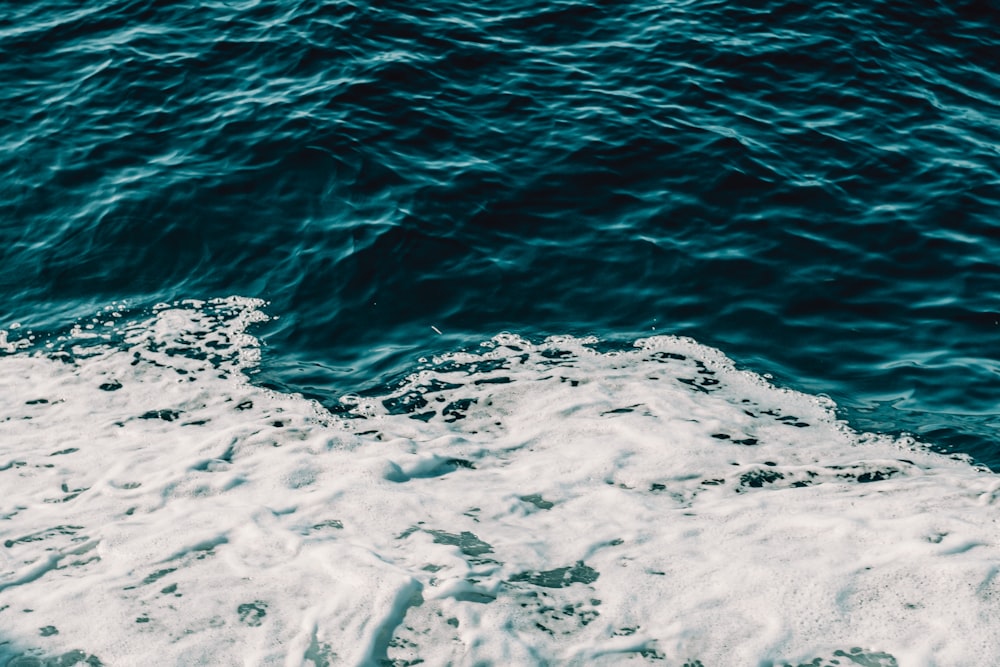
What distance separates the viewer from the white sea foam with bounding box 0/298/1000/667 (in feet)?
21.2

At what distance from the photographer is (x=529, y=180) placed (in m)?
13.0

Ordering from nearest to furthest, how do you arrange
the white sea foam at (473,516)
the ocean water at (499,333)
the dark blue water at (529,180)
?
the white sea foam at (473,516) → the ocean water at (499,333) → the dark blue water at (529,180)

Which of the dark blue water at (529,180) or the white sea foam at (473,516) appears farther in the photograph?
the dark blue water at (529,180)

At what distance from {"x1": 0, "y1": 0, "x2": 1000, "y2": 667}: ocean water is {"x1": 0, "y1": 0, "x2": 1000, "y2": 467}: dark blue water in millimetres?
59

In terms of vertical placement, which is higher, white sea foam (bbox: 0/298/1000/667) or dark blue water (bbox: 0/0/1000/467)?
Result: dark blue water (bbox: 0/0/1000/467)

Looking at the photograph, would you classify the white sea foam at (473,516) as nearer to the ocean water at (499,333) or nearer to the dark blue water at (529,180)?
the ocean water at (499,333)

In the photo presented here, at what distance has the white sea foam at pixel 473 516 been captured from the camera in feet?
21.2

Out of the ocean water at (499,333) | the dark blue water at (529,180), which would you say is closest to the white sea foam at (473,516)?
the ocean water at (499,333)

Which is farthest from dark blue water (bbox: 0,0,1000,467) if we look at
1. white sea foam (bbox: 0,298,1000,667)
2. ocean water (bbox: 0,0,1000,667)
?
white sea foam (bbox: 0,298,1000,667)

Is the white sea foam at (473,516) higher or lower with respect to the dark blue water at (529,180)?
lower

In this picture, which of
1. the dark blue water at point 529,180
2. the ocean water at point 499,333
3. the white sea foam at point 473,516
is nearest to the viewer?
the white sea foam at point 473,516

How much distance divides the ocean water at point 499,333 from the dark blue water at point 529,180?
59mm

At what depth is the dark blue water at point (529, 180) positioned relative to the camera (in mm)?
10953

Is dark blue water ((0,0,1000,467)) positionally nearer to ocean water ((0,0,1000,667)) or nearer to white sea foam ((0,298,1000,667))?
ocean water ((0,0,1000,667))
